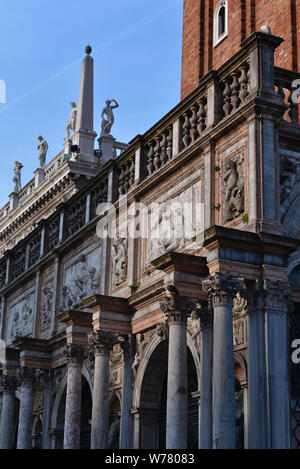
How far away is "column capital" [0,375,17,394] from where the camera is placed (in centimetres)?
2506

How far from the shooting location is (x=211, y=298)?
15250 mm

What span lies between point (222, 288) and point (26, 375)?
1060 cm

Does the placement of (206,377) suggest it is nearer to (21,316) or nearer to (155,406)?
(155,406)

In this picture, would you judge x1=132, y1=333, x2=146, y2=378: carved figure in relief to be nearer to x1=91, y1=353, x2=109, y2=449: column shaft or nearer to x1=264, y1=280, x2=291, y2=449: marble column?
x1=91, y1=353, x2=109, y2=449: column shaft

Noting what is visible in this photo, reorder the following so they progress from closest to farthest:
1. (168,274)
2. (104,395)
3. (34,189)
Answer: (168,274), (104,395), (34,189)

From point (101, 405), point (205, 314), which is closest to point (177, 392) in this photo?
point (205, 314)

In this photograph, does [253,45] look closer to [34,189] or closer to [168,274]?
[168,274]

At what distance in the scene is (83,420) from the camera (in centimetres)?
2397

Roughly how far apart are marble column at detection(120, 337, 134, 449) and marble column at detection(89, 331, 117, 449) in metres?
0.50

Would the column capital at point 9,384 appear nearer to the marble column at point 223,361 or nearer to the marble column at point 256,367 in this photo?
the marble column at point 223,361

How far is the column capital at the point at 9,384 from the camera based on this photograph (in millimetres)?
25062
